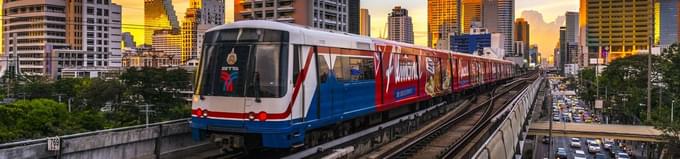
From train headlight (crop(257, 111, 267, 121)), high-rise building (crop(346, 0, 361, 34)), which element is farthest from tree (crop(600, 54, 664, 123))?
high-rise building (crop(346, 0, 361, 34))

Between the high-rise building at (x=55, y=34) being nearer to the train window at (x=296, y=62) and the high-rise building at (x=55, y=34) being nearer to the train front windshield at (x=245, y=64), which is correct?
the train front windshield at (x=245, y=64)

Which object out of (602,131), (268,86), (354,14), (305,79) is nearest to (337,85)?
(305,79)

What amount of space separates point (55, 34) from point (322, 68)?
5077 inches

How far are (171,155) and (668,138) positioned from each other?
2958 cm

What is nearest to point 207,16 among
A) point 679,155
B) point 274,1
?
point 274,1

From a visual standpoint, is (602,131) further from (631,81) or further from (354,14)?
(354,14)

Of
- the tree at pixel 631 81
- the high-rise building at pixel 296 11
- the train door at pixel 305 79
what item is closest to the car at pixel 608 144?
the tree at pixel 631 81

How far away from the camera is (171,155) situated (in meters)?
12.2

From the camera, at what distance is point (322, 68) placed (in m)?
12.9

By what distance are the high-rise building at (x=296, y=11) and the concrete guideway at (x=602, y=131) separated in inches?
2498

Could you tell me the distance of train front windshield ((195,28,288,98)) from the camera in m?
11.4

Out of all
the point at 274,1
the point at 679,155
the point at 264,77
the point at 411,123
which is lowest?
the point at 679,155

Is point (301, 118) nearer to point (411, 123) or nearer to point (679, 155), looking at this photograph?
point (411, 123)

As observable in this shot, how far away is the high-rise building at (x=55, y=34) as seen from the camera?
122 m
